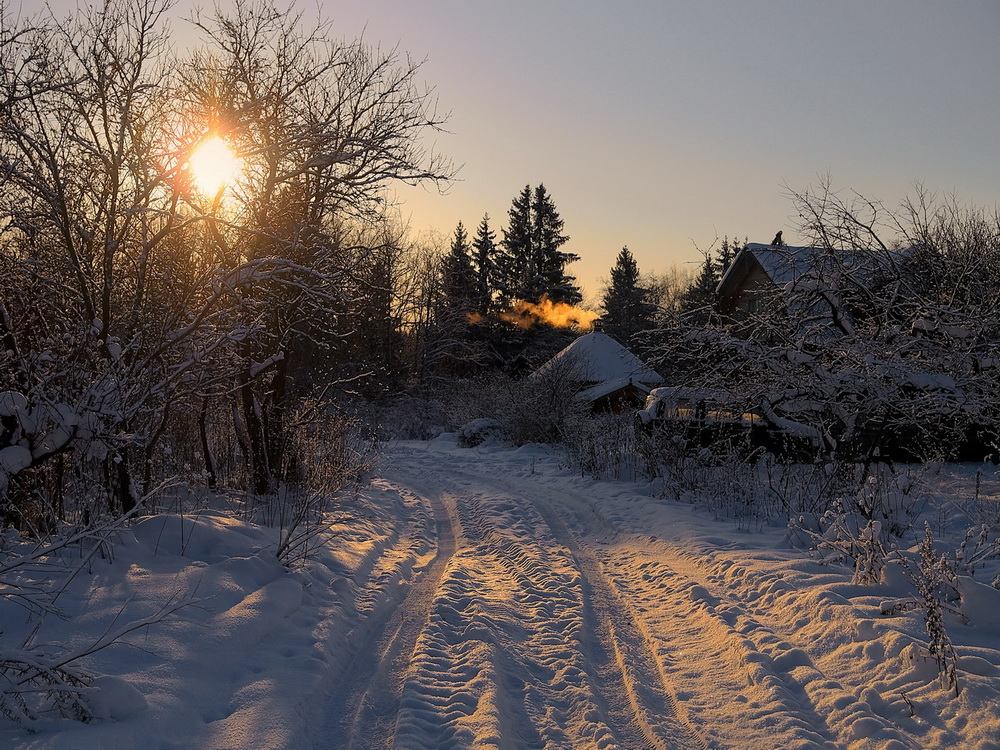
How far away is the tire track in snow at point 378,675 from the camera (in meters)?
3.92

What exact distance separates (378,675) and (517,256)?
159 feet

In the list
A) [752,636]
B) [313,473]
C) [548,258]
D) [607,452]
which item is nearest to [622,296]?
[548,258]

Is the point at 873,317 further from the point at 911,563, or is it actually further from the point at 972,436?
the point at 911,563

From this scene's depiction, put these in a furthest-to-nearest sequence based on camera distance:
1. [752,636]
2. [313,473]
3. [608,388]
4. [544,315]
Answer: [544,315] < [608,388] < [313,473] < [752,636]

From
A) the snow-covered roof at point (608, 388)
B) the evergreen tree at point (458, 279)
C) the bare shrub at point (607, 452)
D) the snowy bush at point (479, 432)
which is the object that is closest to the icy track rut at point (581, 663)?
the bare shrub at point (607, 452)

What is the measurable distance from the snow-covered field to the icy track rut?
2cm

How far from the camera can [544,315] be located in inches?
1897

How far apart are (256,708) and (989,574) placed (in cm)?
678

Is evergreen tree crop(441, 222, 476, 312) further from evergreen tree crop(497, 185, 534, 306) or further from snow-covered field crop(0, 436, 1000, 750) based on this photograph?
snow-covered field crop(0, 436, 1000, 750)

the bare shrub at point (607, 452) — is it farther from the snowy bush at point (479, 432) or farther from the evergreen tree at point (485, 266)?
the evergreen tree at point (485, 266)

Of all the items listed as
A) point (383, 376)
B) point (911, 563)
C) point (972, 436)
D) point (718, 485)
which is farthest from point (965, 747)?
point (383, 376)

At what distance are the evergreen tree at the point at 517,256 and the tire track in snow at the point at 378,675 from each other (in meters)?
43.5

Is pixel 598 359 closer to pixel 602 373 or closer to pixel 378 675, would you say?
pixel 602 373

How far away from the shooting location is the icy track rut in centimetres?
405
